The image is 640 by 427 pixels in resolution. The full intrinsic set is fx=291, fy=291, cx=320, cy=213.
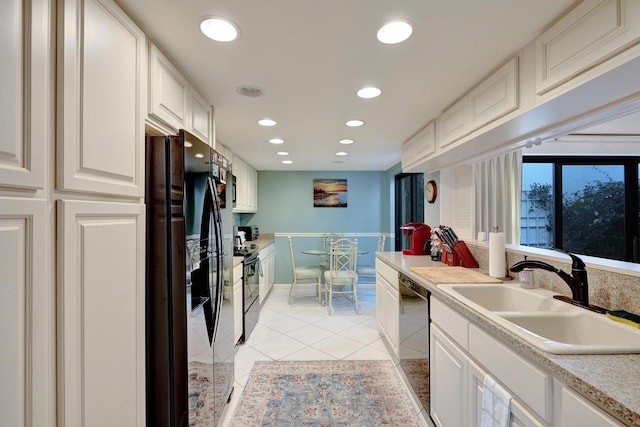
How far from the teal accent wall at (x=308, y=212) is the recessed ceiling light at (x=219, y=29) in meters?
4.27

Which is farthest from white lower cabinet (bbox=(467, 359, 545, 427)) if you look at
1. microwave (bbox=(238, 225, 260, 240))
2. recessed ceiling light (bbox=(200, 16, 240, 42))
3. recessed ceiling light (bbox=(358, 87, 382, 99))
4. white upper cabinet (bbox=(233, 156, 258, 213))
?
microwave (bbox=(238, 225, 260, 240))

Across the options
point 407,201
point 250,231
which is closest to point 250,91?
point 250,231

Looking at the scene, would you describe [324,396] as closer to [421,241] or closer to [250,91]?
[421,241]

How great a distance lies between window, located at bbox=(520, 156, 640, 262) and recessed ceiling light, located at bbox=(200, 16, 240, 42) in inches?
120

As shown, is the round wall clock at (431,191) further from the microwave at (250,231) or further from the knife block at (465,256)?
the microwave at (250,231)

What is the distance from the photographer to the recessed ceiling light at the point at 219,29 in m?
1.24

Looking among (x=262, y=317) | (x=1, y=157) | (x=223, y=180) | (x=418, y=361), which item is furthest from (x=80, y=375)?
(x=262, y=317)

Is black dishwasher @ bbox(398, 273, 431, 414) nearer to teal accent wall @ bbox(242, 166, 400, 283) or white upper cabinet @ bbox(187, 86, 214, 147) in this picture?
white upper cabinet @ bbox(187, 86, 214, 147)

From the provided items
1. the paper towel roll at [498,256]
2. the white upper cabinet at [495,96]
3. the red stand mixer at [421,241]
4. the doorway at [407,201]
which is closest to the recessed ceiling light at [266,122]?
the white upper cabinet at [495,96]

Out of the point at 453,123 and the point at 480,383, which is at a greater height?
the point at 453,123

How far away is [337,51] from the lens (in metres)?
1.46

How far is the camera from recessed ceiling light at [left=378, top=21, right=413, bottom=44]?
1.25 metres

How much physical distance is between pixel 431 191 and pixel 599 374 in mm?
2810

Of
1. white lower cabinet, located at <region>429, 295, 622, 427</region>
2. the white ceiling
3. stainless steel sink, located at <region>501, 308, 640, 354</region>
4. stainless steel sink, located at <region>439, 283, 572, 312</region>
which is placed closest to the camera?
white lower cabinet, located at <region>429, 295, 622, 427</region>
